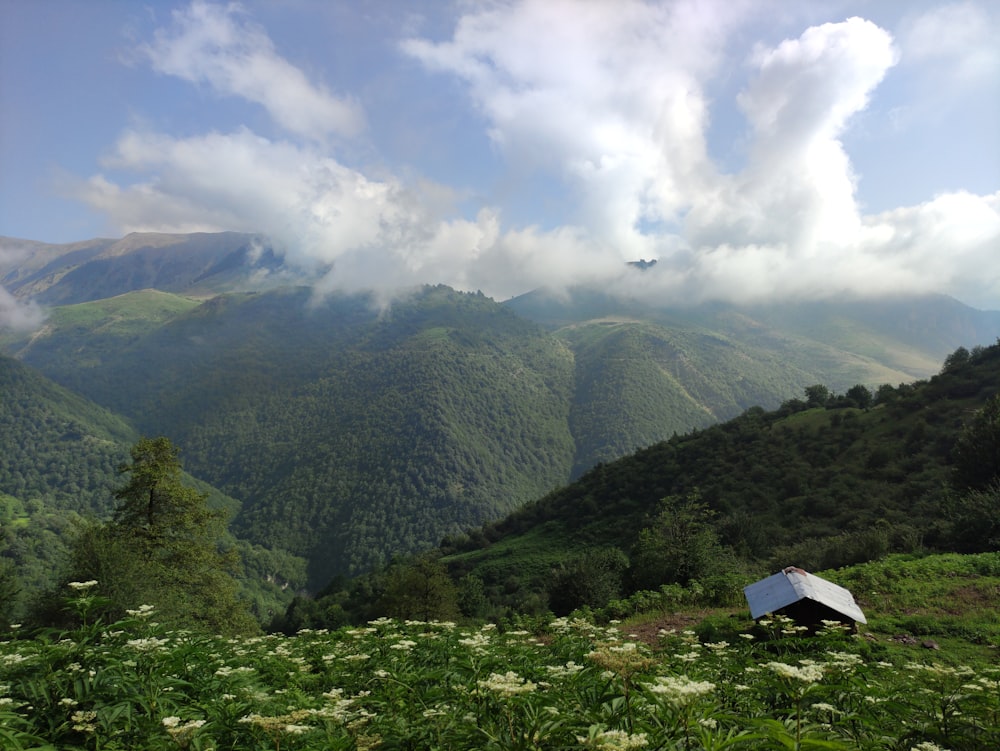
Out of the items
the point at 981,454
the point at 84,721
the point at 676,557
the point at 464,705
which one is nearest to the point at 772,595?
the point at 464,705

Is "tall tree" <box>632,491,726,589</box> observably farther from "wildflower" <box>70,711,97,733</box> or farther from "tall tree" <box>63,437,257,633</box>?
"wildflower" <box>70,711,97,733</box>

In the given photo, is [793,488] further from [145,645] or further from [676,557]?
→ [145,645]

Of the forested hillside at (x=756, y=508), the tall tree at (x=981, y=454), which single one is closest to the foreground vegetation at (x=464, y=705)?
the forested hillside at (x=756, y=508)

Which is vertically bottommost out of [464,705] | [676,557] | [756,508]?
[756,508]

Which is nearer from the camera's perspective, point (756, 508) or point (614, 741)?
point (614, 741)

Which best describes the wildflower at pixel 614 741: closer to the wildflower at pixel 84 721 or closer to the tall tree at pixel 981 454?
the wildflower at pixel 84 721

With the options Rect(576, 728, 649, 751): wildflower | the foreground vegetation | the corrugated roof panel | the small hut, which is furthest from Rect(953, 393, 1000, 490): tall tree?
Rect(576, 728, 649, 751): wildflower

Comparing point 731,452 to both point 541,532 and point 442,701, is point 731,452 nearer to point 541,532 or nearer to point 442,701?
point 541,532
